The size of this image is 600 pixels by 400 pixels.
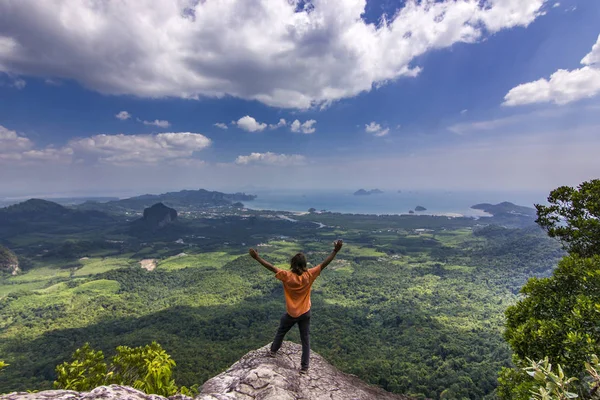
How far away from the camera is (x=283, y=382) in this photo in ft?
18.0

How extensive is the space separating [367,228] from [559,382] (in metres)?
182

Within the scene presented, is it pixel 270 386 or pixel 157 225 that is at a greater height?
pixel 270 386

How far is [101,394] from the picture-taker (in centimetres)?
406

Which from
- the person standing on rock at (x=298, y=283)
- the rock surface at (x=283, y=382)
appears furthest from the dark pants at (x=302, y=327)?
the rock surface at (x=283, y=382)

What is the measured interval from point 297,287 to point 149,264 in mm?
123098

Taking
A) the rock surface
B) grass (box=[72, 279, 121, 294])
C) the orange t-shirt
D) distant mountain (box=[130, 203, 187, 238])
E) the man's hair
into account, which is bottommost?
grass (box=[72, 279, 121, 294])

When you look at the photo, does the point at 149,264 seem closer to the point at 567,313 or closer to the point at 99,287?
the point at 99,287

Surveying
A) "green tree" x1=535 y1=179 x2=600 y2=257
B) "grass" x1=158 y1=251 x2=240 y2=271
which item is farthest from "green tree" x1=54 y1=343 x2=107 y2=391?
"grass" x1=158 y1=251 x2=240 y2=271

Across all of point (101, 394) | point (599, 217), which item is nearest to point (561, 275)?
point (599, 217)

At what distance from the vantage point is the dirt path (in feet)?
340

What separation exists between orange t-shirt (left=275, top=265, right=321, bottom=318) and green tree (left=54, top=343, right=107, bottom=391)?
17.9ft

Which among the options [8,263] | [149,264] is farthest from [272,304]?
[8,263]

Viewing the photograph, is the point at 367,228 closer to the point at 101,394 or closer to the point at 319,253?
the point at 319,253

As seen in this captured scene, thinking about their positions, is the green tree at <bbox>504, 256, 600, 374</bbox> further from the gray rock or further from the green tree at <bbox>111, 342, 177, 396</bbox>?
the green tree at <bbox>111, 342, 177, 396</bbox>
